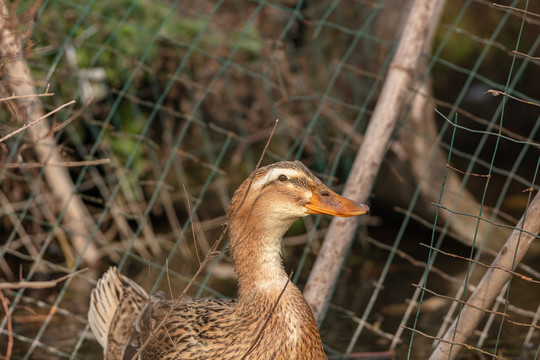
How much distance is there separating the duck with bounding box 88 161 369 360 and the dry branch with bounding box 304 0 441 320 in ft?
2.45

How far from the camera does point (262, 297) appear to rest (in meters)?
3.24

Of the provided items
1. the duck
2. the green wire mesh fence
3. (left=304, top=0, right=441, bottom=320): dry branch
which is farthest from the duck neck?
the green wire mesh fence

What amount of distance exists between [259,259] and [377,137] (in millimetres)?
1212

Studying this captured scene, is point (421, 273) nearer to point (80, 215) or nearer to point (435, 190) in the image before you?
point (435, 190)

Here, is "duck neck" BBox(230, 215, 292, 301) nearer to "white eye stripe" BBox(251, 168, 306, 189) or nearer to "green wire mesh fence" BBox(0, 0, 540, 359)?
"white eye stripe" BBox(251, 168, 306, 189)

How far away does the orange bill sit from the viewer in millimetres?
3180

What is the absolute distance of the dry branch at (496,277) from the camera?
3.04 metres

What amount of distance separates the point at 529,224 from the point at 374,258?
11.5 feet

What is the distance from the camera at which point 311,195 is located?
3230 mm

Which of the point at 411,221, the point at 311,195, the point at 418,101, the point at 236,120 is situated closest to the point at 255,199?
the point at 311,195

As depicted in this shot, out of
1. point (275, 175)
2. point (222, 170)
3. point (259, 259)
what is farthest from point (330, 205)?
point (222, 170)

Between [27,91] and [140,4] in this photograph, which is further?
[140,4]

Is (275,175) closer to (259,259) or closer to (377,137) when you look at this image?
(259,259)

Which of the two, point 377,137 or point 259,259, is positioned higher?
point 377,137
